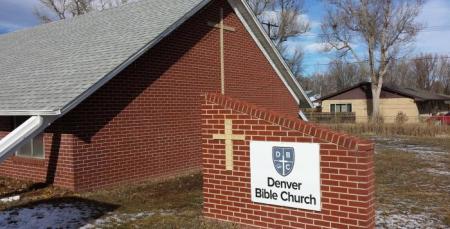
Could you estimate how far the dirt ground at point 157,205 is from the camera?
302 inches

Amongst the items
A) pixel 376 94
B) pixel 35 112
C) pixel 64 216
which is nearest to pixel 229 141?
pixel 64 216

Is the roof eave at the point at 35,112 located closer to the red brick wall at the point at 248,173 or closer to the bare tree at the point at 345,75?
the red brick wall at the point at 248,173

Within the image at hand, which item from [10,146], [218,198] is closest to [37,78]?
[10,146]

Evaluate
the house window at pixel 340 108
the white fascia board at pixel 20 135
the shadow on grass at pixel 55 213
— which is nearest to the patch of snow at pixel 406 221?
the shadow on grass at pixel 55 213

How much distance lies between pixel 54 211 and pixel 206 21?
7447 millimetres

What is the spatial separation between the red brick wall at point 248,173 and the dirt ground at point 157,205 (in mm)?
419

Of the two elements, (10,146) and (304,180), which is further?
(10,146)

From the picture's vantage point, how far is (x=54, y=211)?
8.46 metres

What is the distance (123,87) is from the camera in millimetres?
11164

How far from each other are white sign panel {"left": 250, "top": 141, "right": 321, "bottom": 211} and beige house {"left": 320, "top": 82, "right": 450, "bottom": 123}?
3648 centimetres

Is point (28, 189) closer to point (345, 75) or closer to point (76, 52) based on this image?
point (76, 52)

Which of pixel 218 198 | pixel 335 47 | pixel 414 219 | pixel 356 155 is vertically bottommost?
pixel 414 219

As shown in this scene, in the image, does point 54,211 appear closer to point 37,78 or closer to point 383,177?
point 37,78

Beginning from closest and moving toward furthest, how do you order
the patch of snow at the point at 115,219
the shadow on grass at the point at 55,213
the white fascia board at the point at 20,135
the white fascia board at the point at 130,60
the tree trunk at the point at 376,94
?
the patch of snow at the point at 115,219, the shadow on grass at the point at 55,213, the white fascia board at the point at 20,135, the white fascia board at the point at 130,60, the tree trunk at the point at 376,94
